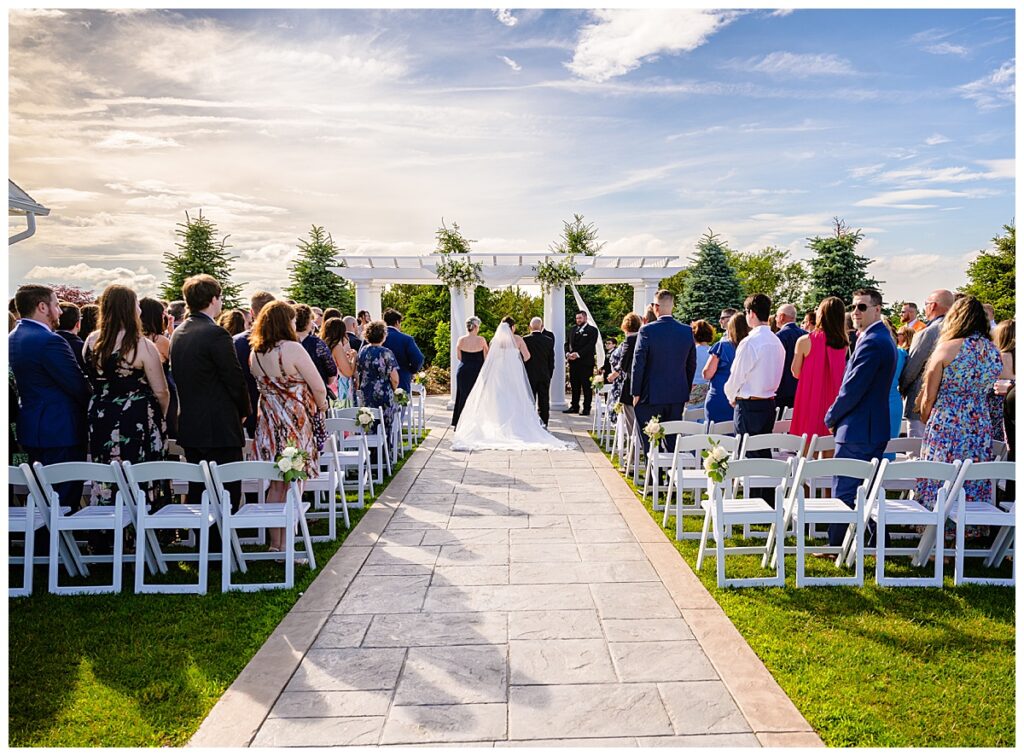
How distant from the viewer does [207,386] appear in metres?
5.36

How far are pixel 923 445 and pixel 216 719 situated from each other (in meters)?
5.18

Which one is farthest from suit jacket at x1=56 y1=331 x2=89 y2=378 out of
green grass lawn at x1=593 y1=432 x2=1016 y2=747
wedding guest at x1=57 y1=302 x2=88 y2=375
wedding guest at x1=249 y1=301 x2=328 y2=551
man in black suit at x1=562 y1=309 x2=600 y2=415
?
man in black suit at x1=562 y1=309 x2=600 y2=415

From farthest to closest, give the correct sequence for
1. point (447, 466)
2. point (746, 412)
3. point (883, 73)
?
1. point (447, 466)
2. point (746, 412)
3. point (883, 73)

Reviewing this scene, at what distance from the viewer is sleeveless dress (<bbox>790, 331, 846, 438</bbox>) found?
6.32 m

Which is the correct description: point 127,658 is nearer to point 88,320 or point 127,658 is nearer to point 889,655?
point 88,320

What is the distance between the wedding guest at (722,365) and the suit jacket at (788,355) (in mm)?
355

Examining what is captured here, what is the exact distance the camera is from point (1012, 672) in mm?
3717

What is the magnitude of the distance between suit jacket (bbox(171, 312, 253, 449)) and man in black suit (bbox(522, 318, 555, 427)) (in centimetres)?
706

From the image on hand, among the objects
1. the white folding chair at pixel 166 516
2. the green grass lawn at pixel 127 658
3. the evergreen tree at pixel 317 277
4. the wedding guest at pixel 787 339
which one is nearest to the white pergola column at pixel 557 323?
the wedding guest at pixel 787 339

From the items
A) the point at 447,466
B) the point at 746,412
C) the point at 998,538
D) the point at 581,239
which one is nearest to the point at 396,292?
the point at 581,239

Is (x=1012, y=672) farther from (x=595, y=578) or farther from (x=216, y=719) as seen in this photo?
(x=216, y=719)

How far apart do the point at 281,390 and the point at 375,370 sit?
11.1ft

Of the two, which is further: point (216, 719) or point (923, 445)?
point (923, 445)

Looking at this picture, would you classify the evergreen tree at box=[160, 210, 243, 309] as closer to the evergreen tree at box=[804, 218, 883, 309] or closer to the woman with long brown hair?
the evergreen tree at box=[804, 218, 883, 309]
